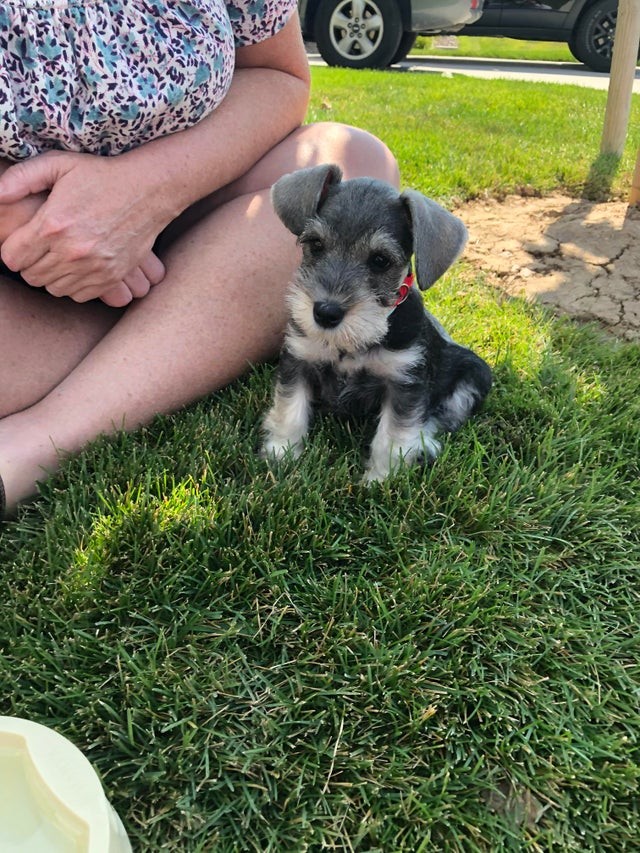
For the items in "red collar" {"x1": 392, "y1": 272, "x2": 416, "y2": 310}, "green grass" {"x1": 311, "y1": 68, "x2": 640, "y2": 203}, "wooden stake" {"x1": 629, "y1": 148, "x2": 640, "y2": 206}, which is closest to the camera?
"red collar" {"x1": 392, "y1": 272, "x2": 416, "y2": 310}

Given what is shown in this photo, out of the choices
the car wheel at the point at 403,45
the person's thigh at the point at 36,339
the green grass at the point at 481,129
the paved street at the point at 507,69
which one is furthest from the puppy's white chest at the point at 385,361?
the car wheel at the point at 403,45

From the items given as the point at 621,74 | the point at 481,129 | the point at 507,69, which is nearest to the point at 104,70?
the point at 621,74

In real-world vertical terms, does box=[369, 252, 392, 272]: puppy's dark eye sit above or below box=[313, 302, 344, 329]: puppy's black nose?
above

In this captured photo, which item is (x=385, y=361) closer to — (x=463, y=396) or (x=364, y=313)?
(x=364, y=313)

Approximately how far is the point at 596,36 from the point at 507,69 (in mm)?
1802

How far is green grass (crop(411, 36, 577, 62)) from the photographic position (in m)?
17.6

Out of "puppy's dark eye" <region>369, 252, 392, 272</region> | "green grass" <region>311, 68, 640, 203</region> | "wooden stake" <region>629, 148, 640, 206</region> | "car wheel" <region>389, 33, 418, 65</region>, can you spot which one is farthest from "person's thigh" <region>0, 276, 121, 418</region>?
"car wheel" <region>389, 33, 418, 65</region>

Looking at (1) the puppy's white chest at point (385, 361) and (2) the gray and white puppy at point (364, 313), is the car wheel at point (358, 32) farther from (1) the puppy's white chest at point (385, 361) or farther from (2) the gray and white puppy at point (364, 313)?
(1) the puppy's white chest at point (385, 361)

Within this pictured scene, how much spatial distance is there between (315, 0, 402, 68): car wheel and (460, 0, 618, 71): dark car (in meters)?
4.45

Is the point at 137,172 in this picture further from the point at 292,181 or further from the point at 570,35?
the point at 570,35

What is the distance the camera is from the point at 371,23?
Answer: 11797 mm

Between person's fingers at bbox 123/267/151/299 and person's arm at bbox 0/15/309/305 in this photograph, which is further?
person's fingers at bbox 123/267/151/299

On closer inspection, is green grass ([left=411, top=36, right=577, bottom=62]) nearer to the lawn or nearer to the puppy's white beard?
the puppy's white beard

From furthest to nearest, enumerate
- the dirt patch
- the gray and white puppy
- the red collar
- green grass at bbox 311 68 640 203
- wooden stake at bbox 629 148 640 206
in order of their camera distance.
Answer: green grass at bbox 311 68 640 203 → wooden stake at bbox 629 148 640 206 → the dirt patch → the red collar → the gray and white puppy
